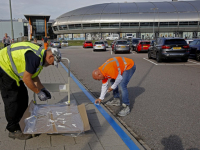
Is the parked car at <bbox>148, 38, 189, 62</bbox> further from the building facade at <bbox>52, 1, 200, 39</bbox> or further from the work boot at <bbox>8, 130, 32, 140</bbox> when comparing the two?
the building facade at <bbox>52, 1, 200, 39</bbox>

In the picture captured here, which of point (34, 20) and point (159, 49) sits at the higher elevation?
point (34, 20)

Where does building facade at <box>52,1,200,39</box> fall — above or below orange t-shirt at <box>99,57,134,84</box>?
above

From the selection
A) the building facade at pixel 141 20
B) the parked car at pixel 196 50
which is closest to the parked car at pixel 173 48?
the parked car at pixel 196 50

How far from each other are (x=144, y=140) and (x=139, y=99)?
2.39 metres

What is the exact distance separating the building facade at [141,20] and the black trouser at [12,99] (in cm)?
6987

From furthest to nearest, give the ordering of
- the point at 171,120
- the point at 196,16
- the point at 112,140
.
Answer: the point at 196,16
the point at 171,120
the point at 112,140

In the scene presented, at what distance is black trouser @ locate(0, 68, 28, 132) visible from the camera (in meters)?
3.19

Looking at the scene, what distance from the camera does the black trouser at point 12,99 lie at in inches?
126

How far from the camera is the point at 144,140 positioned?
3400 millimetres

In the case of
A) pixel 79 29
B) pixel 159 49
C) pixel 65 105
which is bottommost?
pixel 65 105

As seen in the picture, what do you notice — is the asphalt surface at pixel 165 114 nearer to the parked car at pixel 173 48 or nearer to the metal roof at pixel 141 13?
the parked car at pixel 173 48

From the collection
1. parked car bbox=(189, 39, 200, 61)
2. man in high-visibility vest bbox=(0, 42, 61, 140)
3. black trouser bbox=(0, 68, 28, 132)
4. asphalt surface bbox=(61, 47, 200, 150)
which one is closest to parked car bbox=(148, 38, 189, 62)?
parked car bbox=(189, 39, 200, 61)

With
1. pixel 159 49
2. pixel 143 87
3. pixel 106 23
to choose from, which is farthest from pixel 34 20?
pixel 143 87

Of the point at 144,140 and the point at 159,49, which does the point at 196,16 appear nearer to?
the point at 159,49
